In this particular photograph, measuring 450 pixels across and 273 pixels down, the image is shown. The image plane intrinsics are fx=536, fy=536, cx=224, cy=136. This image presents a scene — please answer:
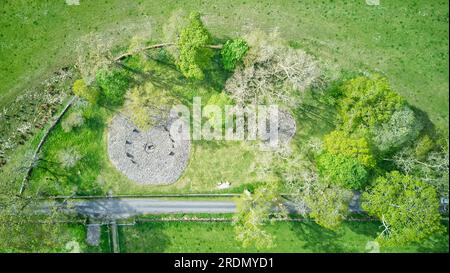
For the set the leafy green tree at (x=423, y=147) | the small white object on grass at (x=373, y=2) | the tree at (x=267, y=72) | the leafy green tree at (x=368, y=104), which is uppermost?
the small white object on grass at (x=373, y=2)

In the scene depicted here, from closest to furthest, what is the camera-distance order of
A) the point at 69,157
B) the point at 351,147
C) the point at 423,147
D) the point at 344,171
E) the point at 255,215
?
the point at 344,171
the point at 351,147
the point at 255,215
the point at 423,147
the point at 69,157

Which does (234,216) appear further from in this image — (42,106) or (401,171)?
(42,106)

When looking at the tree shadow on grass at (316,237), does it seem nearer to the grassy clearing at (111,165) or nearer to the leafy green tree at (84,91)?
the grassy clearing at (111,165)

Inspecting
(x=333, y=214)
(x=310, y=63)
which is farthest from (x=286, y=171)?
(x=310, y=63)

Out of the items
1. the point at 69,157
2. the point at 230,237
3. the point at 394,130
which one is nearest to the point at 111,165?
the point at 69,157

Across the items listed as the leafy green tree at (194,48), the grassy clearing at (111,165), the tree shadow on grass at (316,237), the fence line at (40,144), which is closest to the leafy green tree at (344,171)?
the tree shadow on grass at (316,237)

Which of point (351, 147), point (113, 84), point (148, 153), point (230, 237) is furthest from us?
point (230, 237)

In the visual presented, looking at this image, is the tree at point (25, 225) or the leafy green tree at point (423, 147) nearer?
the tree at point (25, 225)

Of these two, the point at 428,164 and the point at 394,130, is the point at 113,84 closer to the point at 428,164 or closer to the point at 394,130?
the point at 394,130
